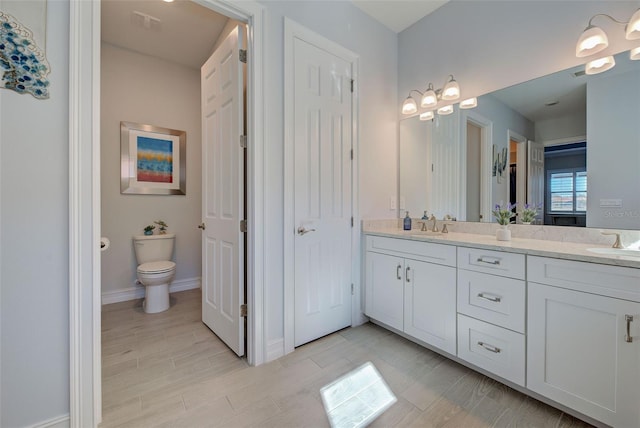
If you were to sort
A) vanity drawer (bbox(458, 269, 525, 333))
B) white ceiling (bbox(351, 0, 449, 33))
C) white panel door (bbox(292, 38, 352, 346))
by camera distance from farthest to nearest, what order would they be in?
white ceiling (bbox(351, 0, 449, 33)) → white panel door (bbox(292, 38, 352, 346)) → vanity drawer (bbox(458, 269, 525, 333))

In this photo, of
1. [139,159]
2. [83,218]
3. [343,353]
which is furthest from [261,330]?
[139,159]

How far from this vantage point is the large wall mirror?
1.51 meters

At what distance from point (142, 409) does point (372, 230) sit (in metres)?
1.95

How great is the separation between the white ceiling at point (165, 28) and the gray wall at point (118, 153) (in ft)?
0.70

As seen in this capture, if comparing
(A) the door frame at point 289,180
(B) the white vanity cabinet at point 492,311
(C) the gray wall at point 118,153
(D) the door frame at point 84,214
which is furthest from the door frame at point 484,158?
(C) the gray wall at point 118,153

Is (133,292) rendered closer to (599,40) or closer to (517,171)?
(517,171)

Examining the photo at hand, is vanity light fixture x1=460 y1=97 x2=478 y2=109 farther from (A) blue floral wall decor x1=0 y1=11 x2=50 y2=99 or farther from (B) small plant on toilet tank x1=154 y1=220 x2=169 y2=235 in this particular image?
(B) small plant on toilet tank x1=154 y1=220 x2=169 y2=235

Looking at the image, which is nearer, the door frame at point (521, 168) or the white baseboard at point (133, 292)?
the door frame at point (521, 168)

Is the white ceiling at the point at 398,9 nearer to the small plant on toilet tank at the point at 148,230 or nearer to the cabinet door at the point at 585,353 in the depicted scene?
the cabinet door at the point at 585,353

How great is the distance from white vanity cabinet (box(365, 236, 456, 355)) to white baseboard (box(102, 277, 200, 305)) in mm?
2371

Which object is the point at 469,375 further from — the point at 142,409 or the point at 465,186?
the point at 142,409

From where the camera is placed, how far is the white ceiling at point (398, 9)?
229cm

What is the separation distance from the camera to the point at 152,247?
2.96m

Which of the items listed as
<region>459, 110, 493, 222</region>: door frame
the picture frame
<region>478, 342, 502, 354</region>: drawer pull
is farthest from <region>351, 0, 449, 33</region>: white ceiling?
<region>478, 342, 502, 354</region>: drawer pull
